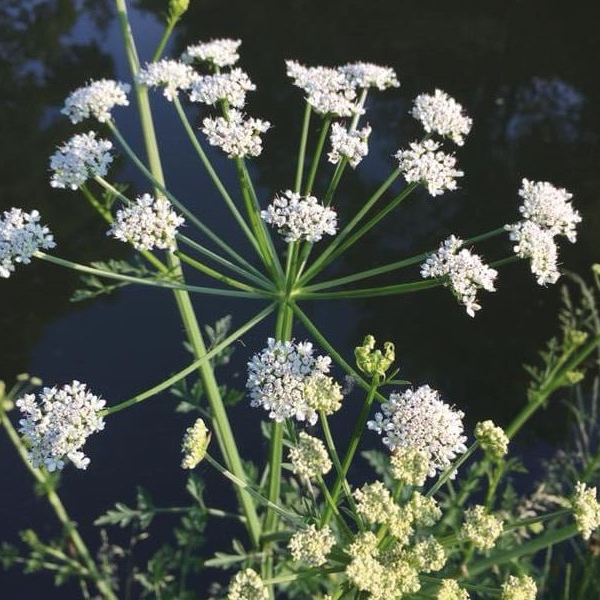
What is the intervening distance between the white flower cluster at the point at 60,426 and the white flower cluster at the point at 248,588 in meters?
0.62

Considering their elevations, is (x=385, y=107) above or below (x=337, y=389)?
above

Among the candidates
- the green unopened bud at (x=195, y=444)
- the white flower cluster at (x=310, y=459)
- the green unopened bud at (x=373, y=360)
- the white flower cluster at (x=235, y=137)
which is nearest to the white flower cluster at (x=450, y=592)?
the white flower cluster at (x=310, y=459)

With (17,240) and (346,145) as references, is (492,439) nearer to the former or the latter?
(346,145)

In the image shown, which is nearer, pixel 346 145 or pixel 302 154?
pixel 346 145

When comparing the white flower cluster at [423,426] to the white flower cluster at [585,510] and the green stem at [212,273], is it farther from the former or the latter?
the green stem at [212,273]

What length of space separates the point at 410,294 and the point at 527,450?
4.70 ft

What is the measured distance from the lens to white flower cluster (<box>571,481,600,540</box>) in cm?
181

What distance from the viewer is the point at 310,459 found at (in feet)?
6.13

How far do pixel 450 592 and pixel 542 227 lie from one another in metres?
1.45

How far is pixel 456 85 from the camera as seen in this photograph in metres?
7.22

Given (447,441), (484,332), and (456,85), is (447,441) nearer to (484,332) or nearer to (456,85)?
(484,332)

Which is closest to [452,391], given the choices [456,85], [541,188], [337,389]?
[541,188]

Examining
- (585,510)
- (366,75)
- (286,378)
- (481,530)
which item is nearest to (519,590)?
(481,530)

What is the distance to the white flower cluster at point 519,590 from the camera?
1.70 metres
